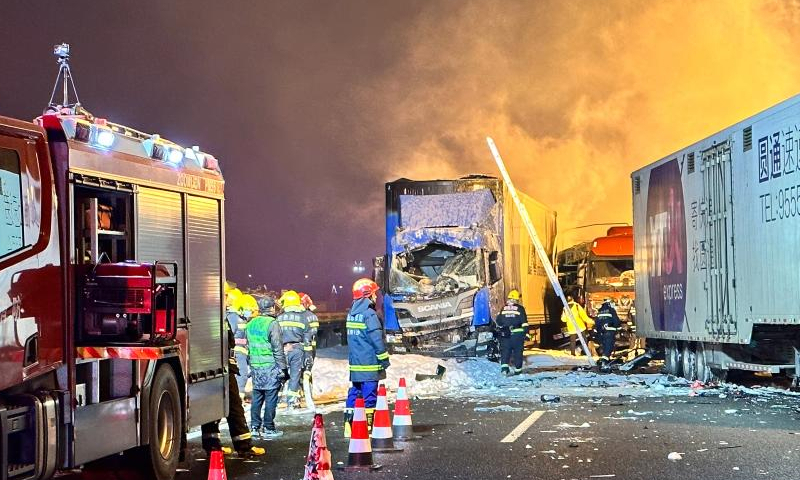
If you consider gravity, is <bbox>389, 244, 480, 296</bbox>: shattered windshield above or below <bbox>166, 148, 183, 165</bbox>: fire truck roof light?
below

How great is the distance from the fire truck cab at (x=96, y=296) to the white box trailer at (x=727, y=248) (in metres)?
8.58

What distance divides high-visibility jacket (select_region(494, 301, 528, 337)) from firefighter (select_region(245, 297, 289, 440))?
1009 cm

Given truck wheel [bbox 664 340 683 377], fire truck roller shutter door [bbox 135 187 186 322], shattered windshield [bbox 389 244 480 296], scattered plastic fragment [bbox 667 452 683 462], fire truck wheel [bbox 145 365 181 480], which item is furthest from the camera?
shattered windshield [bbox 389 244 480 296]

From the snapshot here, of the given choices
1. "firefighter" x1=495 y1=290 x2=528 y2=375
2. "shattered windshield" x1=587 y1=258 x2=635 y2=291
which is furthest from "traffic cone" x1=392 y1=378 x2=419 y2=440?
"shattered windshield" x1=587 y1=258 x2=635 y2=291

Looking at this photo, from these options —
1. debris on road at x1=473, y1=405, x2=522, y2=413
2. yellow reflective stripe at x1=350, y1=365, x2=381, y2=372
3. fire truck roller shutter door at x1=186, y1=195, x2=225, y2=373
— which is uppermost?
fire truck roller shutter door at x1=186, y1=195, x2=225, y2=373

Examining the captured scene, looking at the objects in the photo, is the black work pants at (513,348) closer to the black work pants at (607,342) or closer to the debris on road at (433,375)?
the debris on road at (433,375)

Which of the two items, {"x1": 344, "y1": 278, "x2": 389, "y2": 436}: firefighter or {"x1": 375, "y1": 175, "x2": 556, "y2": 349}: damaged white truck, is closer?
{"x1": 344, "y1": 278, "x2": 389, "y2": 436}: firefighter

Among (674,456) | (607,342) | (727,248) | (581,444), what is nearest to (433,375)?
(607,342)

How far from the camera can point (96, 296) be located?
26.9ft

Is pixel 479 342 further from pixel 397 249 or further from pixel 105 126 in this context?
pixel 105 126

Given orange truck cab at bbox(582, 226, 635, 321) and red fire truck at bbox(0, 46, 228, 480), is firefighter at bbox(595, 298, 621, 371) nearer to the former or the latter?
orange truck cab at bbox(582, 226, 635, 321)

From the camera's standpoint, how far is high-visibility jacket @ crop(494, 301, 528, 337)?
74.9 feet

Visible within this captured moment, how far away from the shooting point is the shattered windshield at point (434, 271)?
84.5 ft

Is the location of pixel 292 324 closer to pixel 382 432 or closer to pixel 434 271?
pixel 382 432
